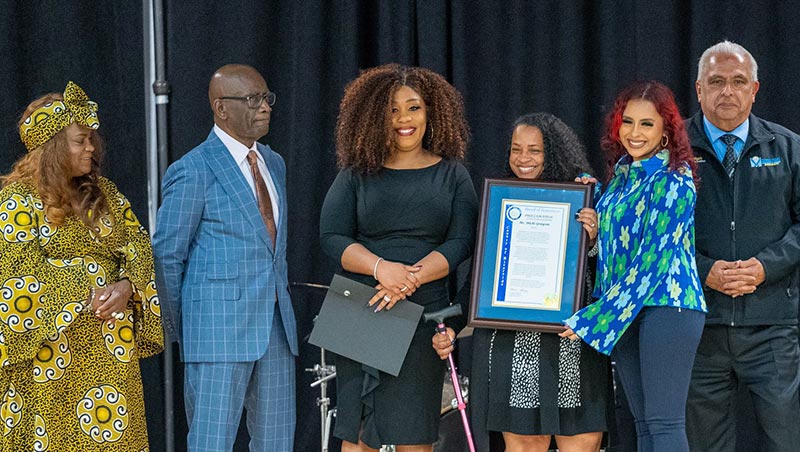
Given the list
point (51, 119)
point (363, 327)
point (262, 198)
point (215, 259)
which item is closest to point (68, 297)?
point (215, 259)

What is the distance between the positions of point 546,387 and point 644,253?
0.62 meters

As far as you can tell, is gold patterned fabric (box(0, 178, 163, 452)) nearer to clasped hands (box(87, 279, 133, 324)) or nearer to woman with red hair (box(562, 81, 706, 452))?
clasped hands (box(87, 279, 133, 324))

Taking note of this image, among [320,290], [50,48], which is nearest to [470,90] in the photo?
[320,290]

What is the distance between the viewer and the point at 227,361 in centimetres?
406

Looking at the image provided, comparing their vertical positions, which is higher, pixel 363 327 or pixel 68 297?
pixel 68 297

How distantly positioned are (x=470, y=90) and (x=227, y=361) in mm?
1888

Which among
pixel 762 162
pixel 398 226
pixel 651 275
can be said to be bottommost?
pixel 651 275

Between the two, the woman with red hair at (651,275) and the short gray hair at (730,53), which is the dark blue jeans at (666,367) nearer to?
the woman with red hair at (651,275)

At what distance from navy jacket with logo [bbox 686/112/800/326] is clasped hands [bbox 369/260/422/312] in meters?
1.09

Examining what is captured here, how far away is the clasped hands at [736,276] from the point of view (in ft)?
13.0

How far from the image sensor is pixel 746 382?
416cm

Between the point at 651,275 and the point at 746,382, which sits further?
the point at 746,382

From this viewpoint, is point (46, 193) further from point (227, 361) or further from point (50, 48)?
point (50, 48)

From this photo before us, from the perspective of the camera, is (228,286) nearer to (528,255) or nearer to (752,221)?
(528,255)
